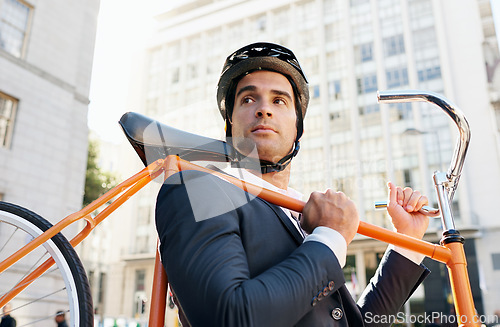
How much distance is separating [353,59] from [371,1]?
15.9 feet

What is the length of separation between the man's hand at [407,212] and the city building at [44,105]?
10.5m

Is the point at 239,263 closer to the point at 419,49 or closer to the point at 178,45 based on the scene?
the point at 419,49

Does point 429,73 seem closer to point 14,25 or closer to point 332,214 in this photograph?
point 14,25

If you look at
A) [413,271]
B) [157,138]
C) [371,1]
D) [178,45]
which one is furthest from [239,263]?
[178,45]

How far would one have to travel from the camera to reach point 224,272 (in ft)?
3.92

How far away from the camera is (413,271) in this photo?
76.5 inches

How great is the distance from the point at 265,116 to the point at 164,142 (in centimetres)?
51

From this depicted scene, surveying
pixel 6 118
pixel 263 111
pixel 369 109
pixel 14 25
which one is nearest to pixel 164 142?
pixel 263 111

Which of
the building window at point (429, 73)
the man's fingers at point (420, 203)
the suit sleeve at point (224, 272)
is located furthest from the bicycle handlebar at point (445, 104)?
the building window at point (429, 73)

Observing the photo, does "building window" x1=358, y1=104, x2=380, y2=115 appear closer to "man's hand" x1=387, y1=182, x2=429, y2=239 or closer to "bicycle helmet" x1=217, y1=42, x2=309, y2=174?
"bicycle helmet" x1=217, y1=42, x2=309, y2=174

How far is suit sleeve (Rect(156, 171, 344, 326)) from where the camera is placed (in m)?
1.16

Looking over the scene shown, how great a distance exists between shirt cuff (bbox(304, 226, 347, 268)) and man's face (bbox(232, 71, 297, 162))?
2.48 ft

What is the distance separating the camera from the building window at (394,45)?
30592mm

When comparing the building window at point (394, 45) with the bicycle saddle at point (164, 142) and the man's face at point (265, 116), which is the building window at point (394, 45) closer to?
the man's face at point (265, 116)
